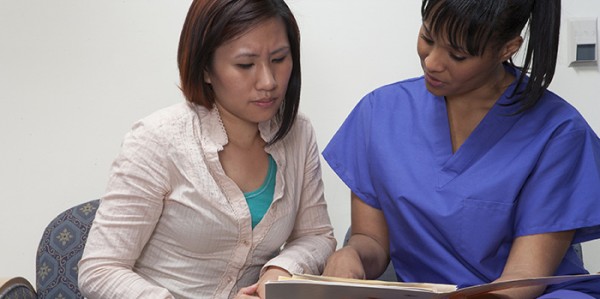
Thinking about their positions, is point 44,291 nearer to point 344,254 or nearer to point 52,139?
point 52,139

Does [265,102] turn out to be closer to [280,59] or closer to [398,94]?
[280,59]

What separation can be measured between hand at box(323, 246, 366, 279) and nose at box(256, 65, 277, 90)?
32cm

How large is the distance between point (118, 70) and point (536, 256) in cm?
110

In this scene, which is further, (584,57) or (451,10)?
(584,57)

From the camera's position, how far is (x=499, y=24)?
138 centimetres

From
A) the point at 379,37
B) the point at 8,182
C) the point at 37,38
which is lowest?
the point at 8,182

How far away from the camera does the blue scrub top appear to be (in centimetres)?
146

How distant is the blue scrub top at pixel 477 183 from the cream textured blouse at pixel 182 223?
0.18m

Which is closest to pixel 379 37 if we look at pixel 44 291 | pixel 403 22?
pixel 403 22

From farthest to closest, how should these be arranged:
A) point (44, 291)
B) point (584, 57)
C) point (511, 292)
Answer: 1. point (584, 57)
2. point (44, 291)
3. point (511, 292)

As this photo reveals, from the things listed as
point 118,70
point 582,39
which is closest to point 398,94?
point 582,39

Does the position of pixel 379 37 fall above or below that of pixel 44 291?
above

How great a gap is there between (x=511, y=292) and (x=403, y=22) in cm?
85

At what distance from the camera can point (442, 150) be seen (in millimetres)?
1540
